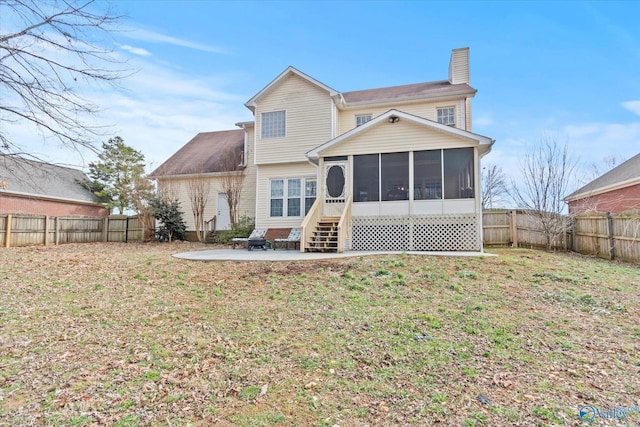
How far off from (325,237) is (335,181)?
2400 mm

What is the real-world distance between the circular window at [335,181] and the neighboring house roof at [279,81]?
405 cm

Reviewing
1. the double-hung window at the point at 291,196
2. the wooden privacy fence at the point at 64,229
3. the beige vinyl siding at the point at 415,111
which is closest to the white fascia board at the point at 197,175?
the wooden privacy fence at the point at 64,229

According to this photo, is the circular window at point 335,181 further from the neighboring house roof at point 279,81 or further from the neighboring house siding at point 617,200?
the neighboring house siding at point 617,200

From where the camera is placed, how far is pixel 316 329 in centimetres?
466

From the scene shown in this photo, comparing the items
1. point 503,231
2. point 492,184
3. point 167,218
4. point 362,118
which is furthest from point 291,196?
point 492,184

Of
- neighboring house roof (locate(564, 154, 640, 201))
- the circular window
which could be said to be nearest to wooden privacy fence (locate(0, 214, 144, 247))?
the circular window

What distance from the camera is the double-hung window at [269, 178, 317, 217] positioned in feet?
49.4

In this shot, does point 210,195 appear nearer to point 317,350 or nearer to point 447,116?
point 447,116

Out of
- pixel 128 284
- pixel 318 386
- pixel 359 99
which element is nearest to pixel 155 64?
pixel 128 284

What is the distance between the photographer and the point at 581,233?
1305 cm

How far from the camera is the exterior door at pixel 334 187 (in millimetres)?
12758

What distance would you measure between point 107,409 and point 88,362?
1123 millimetres

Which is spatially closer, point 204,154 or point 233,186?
point 233,186

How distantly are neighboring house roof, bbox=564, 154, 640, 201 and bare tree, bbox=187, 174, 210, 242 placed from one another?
17368 millimetres
